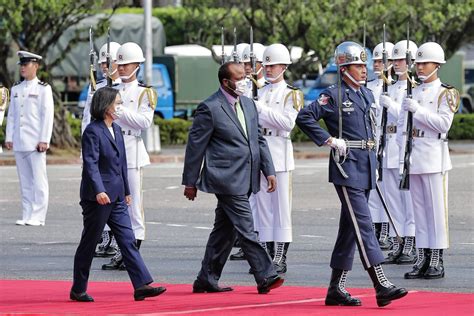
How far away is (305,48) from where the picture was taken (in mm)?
40344

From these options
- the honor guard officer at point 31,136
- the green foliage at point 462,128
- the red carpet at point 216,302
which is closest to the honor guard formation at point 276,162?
the red carpet at point 216,302

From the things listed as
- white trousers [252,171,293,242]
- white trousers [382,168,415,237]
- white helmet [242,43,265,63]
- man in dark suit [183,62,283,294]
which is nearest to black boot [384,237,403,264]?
white trousers [382,168,415,237]

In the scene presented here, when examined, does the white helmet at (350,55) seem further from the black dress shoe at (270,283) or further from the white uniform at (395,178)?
the white uniform at (395,178)

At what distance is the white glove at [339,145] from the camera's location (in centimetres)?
1211

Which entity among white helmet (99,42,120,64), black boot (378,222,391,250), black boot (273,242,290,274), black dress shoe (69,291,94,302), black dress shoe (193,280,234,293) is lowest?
black boot (378,222,391,250)

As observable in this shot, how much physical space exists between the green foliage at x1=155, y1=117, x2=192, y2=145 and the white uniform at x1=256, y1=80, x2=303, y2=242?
23.7 metres

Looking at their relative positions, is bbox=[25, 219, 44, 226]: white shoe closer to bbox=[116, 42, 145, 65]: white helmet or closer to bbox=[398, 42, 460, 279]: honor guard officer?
bbox=[116, 42, 145, 65]: white helmet

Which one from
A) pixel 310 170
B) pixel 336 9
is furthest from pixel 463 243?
pixel 336 9

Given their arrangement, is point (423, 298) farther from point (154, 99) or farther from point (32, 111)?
point (32, 111)

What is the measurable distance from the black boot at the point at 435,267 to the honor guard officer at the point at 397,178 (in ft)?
4.36

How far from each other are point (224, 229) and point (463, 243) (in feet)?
16.3

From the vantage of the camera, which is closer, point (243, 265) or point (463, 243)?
point (243, 265)

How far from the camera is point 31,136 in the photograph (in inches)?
784

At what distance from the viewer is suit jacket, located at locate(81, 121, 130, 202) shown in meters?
12.3
